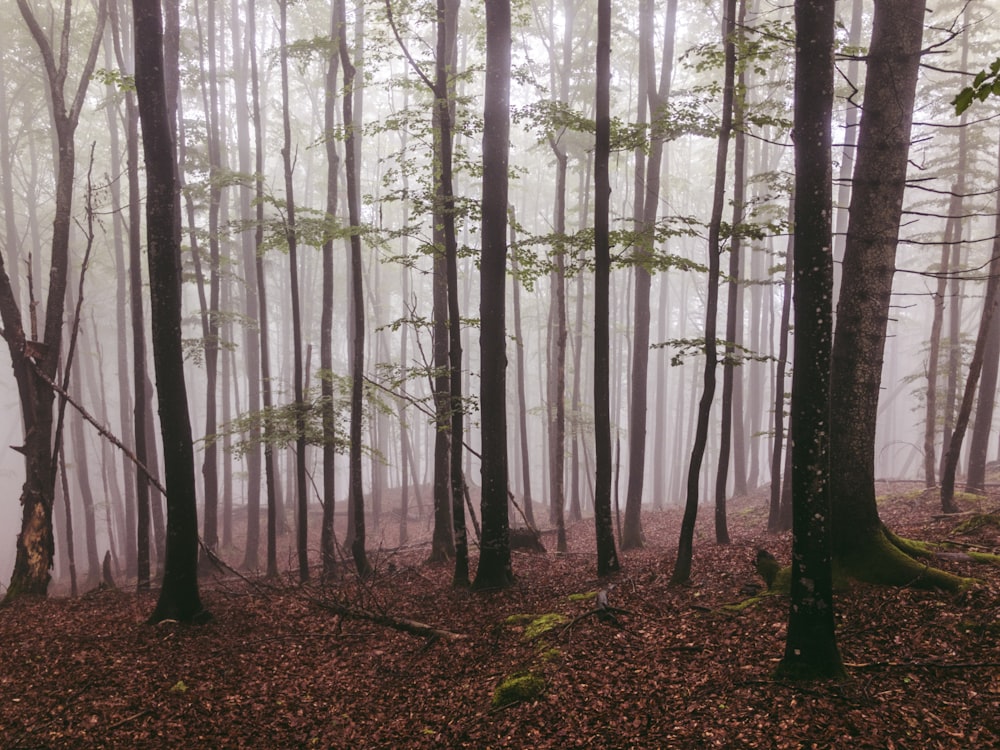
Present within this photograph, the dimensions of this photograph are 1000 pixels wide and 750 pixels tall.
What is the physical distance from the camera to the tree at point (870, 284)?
7207 millimetres

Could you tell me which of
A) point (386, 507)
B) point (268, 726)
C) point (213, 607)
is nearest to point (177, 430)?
point (213, 607)

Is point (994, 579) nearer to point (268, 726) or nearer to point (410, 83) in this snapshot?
point (268, 726)

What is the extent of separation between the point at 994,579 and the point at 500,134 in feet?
28.2

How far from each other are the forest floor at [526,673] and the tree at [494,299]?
2.68ft

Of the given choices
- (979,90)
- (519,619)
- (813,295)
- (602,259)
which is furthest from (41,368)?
(979,90)

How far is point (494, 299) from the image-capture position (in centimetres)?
935

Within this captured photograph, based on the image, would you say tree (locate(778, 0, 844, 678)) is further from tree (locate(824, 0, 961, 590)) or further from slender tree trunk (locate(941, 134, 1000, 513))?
slender tree trunk (locate(941, 134, 1000, 513))

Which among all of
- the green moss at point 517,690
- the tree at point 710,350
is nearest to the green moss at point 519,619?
the green moss at point 517,690

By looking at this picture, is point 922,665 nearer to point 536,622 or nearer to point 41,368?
point 536,622

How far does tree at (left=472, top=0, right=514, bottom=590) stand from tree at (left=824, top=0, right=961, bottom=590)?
459 cm

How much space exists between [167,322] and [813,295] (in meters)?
7.82

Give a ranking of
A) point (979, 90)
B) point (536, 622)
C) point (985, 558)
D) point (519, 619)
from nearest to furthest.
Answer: point (979, 90)
point (985, 558)
point (536, 622)
point (519, 619)

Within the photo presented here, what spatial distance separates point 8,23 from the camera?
18.9 meters

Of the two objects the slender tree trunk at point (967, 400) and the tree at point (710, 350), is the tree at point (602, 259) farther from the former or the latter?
the slender tree trunk at point (967, 400)
